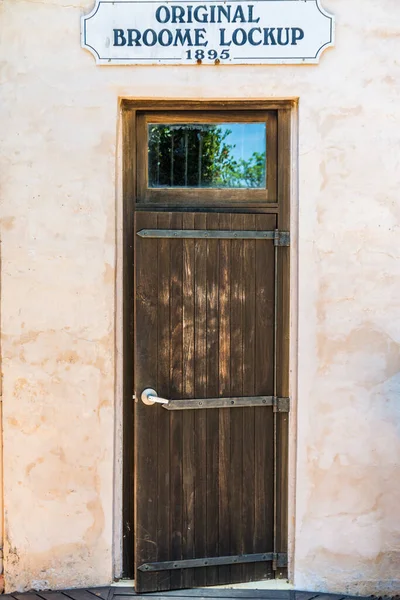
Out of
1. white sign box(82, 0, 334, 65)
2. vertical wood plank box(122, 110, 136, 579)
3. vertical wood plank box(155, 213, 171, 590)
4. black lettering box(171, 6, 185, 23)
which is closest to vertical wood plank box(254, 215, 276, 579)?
vertical wood plank box(155, 213, 171, 590)

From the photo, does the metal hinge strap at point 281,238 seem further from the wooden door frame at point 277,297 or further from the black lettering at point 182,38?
the black lettering at point 182,38

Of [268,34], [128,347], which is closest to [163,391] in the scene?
[128,347]

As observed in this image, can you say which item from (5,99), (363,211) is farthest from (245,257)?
(5,99)

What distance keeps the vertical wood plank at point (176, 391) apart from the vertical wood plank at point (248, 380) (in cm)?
37

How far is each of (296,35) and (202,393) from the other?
2.09 m

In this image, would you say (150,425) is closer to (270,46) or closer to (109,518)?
(109,518)

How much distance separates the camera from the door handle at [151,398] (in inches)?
120

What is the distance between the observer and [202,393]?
3111mm

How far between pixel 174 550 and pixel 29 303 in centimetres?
166

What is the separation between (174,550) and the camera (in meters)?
3.13

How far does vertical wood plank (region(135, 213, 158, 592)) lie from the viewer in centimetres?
306

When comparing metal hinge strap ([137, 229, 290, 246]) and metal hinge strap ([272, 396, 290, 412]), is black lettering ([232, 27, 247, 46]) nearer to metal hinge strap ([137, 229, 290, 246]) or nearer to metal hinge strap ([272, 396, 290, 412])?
metal hinge strap ([137, 229, 290, 246])

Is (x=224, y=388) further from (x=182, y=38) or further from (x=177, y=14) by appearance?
(x=177, y=14)

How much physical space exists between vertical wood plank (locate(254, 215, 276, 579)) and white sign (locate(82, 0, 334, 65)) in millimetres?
940
